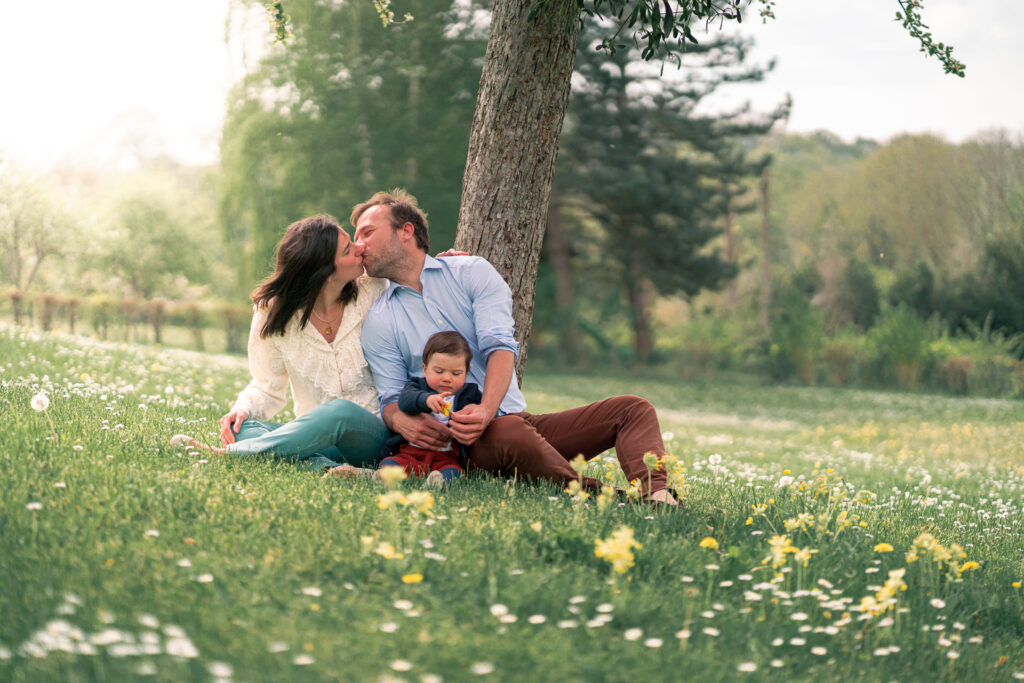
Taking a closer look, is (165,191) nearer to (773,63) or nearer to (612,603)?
(773,63)

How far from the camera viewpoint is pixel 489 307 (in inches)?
195

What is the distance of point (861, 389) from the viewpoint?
26875 mm

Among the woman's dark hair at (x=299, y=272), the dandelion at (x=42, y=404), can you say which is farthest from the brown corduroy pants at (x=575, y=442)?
the dandelion at (x=42, y=404)

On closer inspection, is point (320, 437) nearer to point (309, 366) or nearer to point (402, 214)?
point (309, 366)

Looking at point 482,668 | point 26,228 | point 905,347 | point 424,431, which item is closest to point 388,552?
point 482,668

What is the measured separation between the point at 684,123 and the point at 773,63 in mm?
3417

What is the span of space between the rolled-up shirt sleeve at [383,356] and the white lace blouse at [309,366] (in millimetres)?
155

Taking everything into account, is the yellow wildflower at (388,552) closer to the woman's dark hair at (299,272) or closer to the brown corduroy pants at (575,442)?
the brown corduroy pants at (575,442)

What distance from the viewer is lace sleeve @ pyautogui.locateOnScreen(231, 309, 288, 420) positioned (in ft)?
16.5

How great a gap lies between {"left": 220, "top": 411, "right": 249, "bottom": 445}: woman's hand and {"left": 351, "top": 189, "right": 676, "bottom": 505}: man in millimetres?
838

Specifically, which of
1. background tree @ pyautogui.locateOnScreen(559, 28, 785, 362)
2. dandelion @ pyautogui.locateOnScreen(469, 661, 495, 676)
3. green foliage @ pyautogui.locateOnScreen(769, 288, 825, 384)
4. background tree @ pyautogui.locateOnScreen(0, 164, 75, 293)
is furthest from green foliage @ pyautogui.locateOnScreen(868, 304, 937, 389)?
dandelion @ pyautogui.locateOnScreen(469, 661, 495, 676)

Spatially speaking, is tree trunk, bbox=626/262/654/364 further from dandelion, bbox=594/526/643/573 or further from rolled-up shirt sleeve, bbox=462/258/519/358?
dandelion, bbox=594/526/643/573

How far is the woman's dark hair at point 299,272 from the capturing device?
4812mm

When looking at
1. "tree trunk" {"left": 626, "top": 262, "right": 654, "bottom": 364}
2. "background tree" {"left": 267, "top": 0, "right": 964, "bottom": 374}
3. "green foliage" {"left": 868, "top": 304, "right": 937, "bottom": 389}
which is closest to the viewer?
"background tree" {"left": 267, "top": 0, "right": 964, "bottom": 374}
